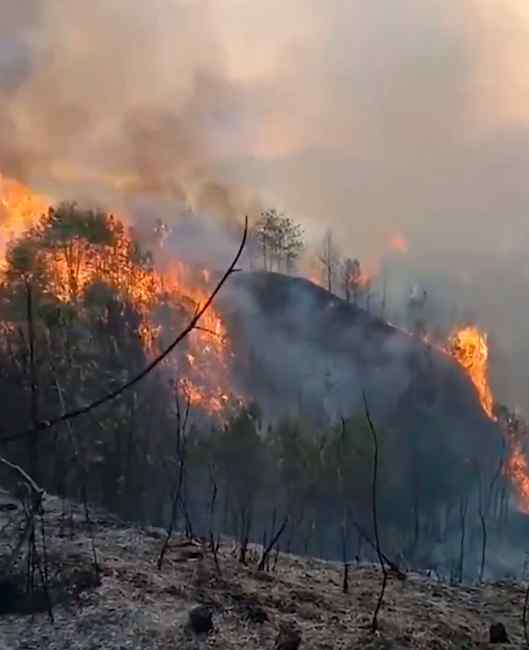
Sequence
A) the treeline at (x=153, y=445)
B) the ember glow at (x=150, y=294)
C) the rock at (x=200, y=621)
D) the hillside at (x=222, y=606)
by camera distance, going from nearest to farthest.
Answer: the hillside at (x=222, y=606), the rock at (x=200, y=621), the treeline at (x=153, y=445), the ember glow at (x=150, y=294)

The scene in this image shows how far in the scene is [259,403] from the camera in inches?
2099

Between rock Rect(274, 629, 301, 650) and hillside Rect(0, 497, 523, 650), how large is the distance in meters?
0.18

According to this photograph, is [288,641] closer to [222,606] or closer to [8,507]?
[222,606]

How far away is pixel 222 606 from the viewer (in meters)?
11.3

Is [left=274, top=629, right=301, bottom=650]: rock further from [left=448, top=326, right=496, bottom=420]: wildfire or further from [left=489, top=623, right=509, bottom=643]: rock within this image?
[left=448, top=326, right=496, bottom=420]: wildfire

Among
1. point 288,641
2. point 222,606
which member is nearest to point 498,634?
point 288,641

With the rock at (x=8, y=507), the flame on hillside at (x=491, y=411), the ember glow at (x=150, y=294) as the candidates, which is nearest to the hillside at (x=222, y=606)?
the rock at (x=8, y=507)

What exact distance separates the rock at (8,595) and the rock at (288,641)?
3.40 metres

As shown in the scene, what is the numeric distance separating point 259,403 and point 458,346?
3037 centimetres

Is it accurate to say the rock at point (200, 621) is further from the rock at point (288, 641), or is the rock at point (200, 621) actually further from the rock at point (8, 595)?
the rock at point (8, 595)

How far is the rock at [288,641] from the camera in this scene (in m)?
9.92

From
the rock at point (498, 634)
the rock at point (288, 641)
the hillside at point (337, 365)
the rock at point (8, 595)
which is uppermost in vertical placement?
the hillside at point (337, 365)

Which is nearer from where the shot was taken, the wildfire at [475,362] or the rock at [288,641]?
the rock at [288,641]

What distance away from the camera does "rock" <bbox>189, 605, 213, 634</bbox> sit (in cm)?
Result: 1030
